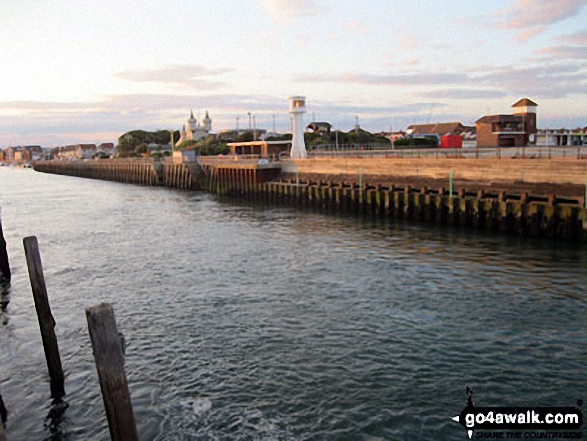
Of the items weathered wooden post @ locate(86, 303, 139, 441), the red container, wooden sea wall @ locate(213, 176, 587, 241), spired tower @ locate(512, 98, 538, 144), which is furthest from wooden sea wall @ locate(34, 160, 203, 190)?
weathered wooden post @ locate(86, 303, 139, 441)

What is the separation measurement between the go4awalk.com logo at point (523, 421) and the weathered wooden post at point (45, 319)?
8925 mm

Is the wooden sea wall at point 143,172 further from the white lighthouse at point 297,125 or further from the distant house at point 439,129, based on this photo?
the distant house at point 439,129

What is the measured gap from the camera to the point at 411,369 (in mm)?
12602

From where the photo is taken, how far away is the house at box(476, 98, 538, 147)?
67.9m

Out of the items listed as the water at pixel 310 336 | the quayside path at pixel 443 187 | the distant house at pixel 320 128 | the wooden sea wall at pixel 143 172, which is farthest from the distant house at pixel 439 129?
the water at pixel 310 336

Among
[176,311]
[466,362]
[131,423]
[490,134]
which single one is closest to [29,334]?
[176,311]

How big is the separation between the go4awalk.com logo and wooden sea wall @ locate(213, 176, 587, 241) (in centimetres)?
A: 1839

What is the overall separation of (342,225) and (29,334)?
76.2ft

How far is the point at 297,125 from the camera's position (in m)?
60.3

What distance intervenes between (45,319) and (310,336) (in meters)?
6.87

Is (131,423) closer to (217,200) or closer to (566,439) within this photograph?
(566,439)

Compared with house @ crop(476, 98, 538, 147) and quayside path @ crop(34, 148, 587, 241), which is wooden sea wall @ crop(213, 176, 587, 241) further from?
house @ crop(476, 98, 538, 147)

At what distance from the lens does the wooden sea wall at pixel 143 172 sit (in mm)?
77938

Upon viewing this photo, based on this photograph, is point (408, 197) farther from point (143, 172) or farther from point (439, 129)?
point (439, 129)
